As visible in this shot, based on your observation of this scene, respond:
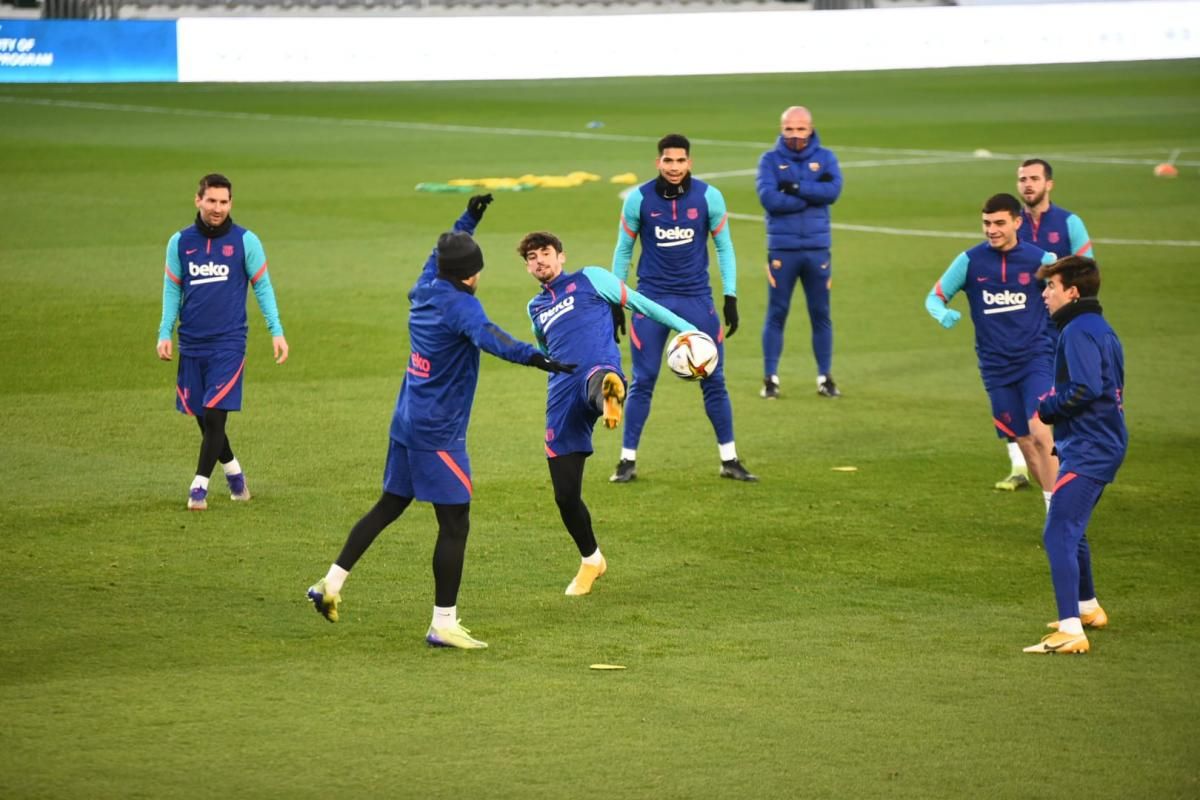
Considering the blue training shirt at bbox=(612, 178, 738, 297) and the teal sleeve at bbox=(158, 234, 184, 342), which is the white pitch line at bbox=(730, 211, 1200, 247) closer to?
the blue training shirt at bbox=(612, 178, 738, 297)

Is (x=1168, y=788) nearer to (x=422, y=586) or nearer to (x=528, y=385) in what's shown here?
(x=422, y=586)

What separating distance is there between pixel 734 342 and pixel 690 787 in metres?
11.6

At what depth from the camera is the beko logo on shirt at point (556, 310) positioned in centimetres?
1034

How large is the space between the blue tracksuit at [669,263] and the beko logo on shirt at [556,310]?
8.79 ft

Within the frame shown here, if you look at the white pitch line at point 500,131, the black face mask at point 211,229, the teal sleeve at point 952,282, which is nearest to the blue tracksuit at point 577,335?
the teal sleeve at point 952,282

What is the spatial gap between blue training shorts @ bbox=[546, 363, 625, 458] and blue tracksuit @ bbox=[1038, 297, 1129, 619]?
2.55 meters

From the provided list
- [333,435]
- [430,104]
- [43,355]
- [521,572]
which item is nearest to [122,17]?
[430,104]

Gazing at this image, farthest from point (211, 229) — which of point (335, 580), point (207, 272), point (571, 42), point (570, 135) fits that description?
point (571, 42)

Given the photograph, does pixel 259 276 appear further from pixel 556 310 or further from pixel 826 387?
pixel 826 387

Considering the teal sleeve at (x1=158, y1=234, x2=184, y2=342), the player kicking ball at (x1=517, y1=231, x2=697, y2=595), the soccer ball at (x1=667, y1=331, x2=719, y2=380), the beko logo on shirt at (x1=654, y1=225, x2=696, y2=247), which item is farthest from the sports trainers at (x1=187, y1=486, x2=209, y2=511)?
the beko logo on shirt at (x1=654, y1=225, x2=696, y2=247)

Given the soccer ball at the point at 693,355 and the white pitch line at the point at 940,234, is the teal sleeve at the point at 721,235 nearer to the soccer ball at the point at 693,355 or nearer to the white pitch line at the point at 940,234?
the soccer ball at the point at 693,355

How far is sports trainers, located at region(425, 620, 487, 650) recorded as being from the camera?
9055mm

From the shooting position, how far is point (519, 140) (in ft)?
119

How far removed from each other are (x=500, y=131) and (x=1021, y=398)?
90.5 ft
